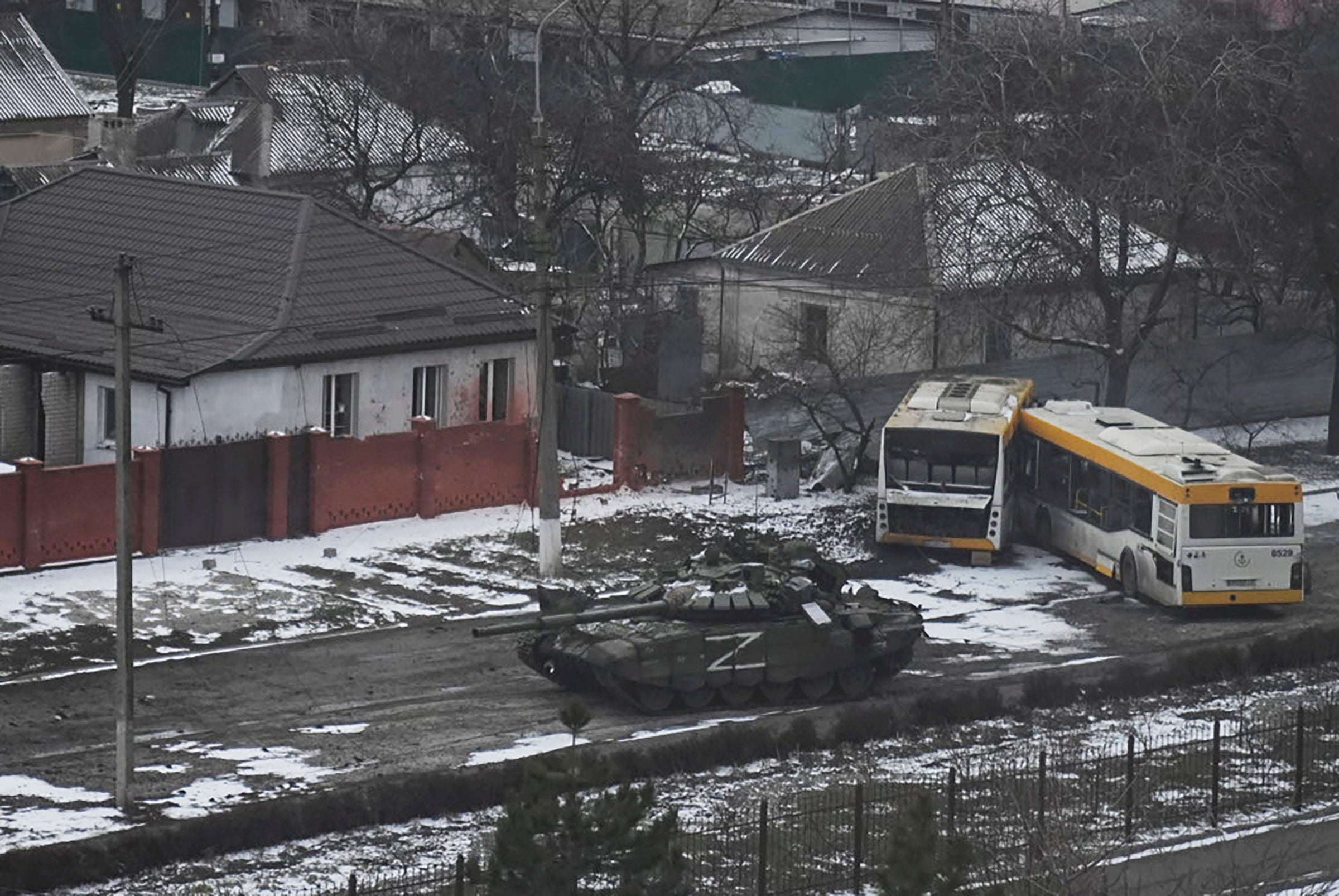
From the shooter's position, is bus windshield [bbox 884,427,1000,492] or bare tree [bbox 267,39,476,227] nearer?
bus windshield [bbox 884,427,1000,492]

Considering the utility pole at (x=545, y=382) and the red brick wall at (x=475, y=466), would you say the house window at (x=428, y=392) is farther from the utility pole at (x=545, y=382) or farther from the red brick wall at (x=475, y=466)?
the utility pole at (x=545, y=382)

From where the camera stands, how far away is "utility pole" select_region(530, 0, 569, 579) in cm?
3334

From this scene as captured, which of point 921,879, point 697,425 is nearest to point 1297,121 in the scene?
point 697,425

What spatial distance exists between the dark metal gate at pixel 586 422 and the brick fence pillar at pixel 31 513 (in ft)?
36.1

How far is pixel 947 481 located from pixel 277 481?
981cm

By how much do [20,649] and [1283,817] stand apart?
1521cm

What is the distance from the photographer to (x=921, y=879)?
16.5 meters

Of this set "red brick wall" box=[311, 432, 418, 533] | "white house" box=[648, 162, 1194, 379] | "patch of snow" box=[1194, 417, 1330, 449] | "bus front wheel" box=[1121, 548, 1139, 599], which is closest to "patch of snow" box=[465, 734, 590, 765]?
"red brick wall" box=[311, 432, 418, 533]

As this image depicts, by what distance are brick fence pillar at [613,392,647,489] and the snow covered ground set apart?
0.31 m

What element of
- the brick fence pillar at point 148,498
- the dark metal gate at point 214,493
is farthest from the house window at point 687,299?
the brick fence pillar at point 148,498

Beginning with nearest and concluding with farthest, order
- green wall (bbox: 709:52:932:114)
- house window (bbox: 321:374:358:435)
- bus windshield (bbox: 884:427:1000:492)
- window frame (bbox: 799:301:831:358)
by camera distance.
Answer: bus windshield (bbox: 884:427:1000:492)
house window (bbox: 321:374:358:435)
window frame (bbox: 799:301:831:358)
green wall (bbox: 709:52:932:114)

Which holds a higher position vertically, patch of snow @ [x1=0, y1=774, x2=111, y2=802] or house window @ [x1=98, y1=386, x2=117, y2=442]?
house window @ [x1=98, y1=386, x2=117, y2=442]

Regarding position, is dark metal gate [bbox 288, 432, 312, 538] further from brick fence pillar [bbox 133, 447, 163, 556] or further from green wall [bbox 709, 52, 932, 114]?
green wall [bbox 709, 52, 932, 114]

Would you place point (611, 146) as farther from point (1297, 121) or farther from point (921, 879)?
point (921, 879)
